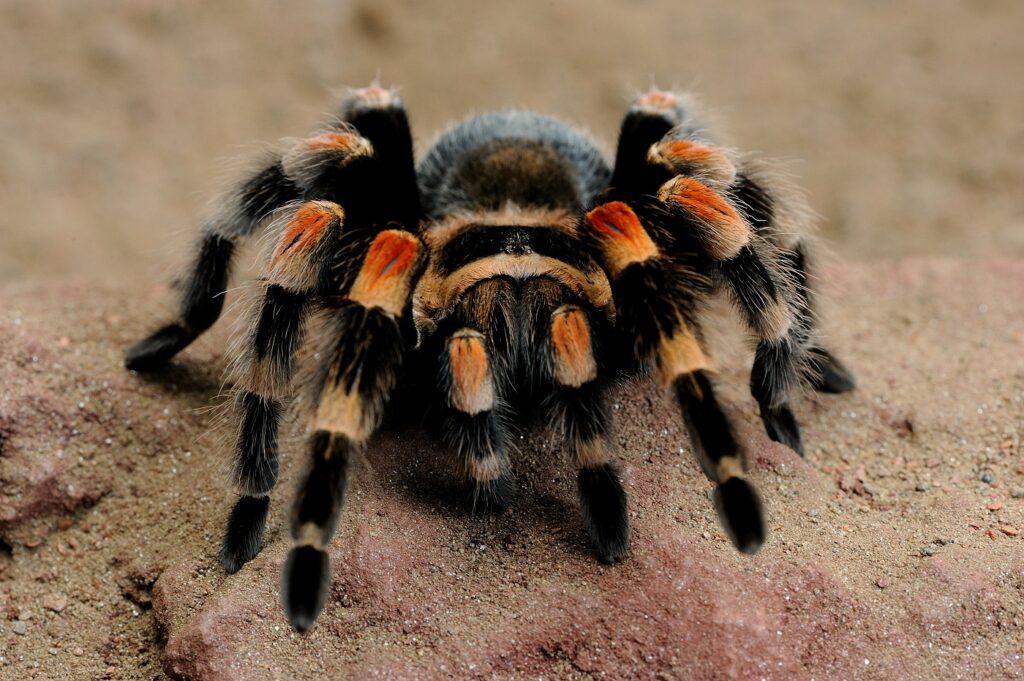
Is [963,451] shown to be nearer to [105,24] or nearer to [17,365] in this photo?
[17,365]

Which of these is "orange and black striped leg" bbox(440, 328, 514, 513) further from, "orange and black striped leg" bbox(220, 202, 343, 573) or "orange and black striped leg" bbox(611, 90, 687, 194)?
"orange and black striped leg" bbox(611, 90, 687, 194)

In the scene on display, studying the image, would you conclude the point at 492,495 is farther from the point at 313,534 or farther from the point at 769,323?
the point at 769,323

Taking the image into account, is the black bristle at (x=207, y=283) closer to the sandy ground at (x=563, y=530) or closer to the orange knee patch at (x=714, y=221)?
the sandy ground at (x=563, y=530)

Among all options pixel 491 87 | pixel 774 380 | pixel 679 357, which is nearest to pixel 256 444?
pixel 679 357

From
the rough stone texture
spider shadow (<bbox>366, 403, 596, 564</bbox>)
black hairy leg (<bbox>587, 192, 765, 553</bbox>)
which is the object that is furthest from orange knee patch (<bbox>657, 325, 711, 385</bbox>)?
spider shadow (<bbox>366, 403, 596, 564</bbox>)

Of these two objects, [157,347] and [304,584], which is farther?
[157,347]

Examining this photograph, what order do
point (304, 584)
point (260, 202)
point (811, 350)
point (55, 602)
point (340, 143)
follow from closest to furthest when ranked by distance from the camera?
point (304, 584)
point (55, 602)
point (340, 143)
point (260, 202)
point (811, 350)
